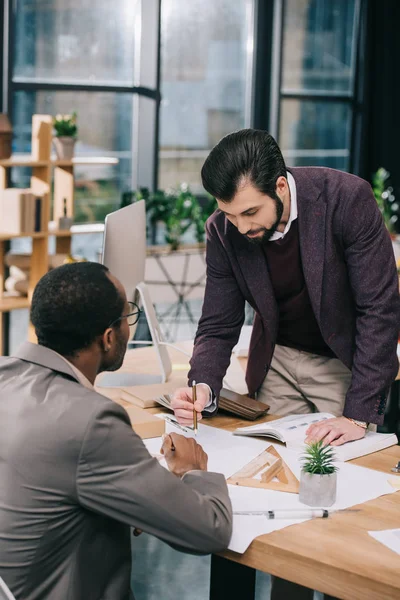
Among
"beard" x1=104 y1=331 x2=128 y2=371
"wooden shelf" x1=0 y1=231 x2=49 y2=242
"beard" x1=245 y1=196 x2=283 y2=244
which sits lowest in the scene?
"wooden shelf" x1=0 y1=231 x2=49 y2=242

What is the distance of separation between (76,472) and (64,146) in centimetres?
417

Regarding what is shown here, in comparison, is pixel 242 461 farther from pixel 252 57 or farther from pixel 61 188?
pixel 252 57

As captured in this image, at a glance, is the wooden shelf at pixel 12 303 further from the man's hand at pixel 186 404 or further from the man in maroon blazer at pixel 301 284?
the man's hand at pixel 186 404

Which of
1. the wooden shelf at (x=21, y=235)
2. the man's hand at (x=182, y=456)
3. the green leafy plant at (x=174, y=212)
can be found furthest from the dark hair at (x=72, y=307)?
the green leafy plant at (x=174, y=212)

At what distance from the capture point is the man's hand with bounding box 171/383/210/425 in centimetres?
225

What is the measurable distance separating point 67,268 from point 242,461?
0.73 metres

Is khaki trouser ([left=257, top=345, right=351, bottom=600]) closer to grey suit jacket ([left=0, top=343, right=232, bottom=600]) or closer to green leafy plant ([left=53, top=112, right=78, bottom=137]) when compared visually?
grey suit jacket ([left=0, top=343, right=232, bottom=600])

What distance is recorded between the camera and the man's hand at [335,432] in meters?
2.13

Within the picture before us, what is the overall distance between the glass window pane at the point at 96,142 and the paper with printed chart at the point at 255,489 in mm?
4199

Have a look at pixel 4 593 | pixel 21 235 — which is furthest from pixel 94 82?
pixel 4 593

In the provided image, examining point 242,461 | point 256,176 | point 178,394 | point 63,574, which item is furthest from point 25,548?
point 256,176

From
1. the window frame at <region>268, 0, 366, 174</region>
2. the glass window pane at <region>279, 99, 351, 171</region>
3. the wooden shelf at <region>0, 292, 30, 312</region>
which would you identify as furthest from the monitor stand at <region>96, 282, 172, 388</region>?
the glass window pane at <region>279, 99, 351, 171</region>

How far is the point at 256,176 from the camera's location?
215 centimetres

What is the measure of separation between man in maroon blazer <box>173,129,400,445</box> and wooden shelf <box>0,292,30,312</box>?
8.72 feet
